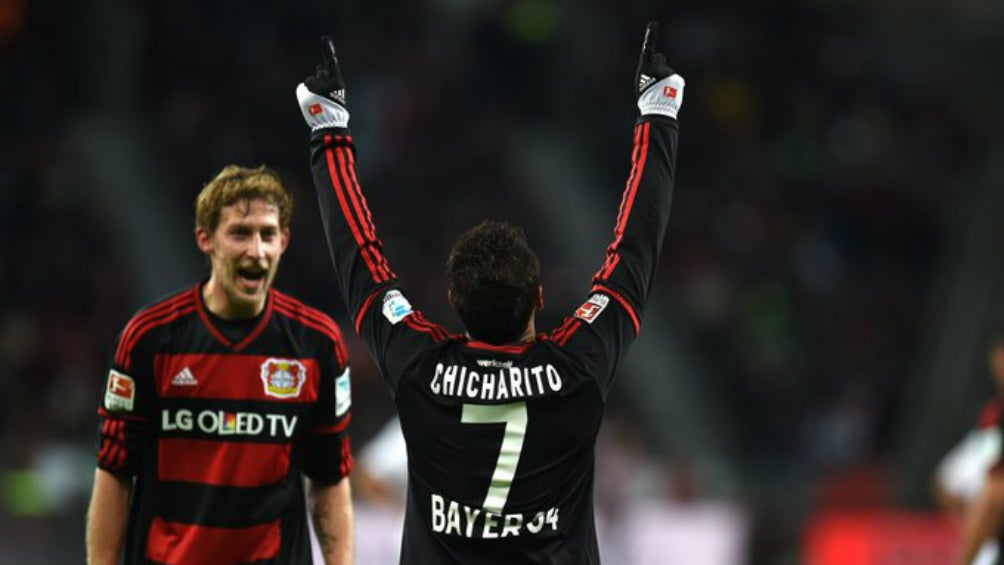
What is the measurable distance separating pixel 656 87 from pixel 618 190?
41.3 feet

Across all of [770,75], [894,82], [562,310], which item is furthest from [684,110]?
[562,310]

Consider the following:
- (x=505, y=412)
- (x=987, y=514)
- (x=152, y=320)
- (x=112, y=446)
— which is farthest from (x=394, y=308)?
(x=987, y=514)

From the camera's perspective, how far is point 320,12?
1662 cm

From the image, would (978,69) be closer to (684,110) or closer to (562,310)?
(684,110)

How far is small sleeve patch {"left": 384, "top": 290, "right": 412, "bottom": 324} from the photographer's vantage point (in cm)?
414

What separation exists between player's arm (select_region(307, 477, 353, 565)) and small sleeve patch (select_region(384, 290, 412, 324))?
50.9 inches

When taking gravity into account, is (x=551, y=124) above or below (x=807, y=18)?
below

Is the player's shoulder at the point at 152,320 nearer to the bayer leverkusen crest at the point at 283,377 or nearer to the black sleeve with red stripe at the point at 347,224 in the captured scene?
the bayer leverkusen crest at the point at 283,377

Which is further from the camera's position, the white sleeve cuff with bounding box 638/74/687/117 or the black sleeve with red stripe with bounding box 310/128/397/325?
the white sleeve cuff with bounding box 638/74/687/117

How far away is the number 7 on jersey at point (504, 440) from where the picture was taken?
400 cm

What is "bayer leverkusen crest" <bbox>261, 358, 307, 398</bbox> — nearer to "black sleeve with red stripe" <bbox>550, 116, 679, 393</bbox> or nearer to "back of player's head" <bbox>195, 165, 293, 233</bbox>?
"back of player's head" <bbox>195, 165, 293, 233</bbox>

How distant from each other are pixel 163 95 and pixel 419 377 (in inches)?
484

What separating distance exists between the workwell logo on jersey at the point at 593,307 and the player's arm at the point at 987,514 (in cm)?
282

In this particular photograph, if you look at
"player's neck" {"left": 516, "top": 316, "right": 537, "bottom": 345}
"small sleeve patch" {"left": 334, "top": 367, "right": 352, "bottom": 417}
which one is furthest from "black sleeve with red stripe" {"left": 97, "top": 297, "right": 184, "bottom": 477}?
"player's neck" {"left": 516, "top": 316, "right": 537, "bottom": 345}
